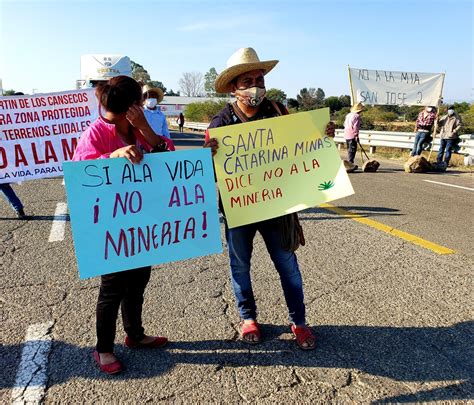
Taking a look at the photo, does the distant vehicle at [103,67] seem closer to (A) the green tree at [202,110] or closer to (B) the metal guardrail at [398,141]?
(B) the metal guardrail at [398,141]

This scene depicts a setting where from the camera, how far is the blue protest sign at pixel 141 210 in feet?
7.38

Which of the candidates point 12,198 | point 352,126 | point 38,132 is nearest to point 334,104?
point 352,126

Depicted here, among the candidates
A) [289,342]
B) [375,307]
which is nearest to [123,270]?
[289,342]

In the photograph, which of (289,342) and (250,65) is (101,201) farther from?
(289,342)

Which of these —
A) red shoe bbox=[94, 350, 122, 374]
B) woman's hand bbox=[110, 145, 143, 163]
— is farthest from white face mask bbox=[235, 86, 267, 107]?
red shoe bbox=[94, 350, 122, 374]

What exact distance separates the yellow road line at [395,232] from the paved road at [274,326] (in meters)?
0.12

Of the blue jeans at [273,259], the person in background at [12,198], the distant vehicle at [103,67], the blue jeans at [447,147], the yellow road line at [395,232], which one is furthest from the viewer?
the distant vehicle at [103,67]

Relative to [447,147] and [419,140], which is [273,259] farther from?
[447,147]

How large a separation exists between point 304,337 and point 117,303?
1.24 metres

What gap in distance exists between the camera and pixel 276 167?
109 inches

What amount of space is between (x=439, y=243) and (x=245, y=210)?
3268 millimetres

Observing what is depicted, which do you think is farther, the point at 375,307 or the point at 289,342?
the point at 375,307

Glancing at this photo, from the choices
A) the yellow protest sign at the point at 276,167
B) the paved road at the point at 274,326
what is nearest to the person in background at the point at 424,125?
the paved road at the point at 274,326

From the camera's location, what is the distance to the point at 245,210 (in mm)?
2662
